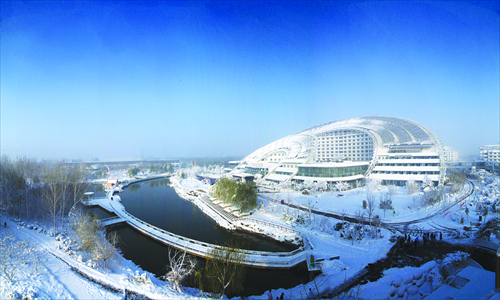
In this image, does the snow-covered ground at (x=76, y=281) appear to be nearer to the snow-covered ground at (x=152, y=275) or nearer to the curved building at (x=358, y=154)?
the snow-covered ground at (x=152, y=275)

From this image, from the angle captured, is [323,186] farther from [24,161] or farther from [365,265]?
[24,161]

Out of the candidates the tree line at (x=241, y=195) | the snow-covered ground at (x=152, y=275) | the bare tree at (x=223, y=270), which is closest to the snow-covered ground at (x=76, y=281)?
the snow-covered ground at (x=152, y=275)

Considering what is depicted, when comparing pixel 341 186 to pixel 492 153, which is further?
pixel 492 153

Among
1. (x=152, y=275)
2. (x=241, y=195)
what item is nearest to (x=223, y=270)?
(x=152, y=275)

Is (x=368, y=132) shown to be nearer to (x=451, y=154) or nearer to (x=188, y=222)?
(x=188, y=222)

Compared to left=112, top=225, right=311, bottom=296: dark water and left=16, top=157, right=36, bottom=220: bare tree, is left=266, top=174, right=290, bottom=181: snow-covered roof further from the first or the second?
left=16, top=157, right=36, bottom=220: bare tree
